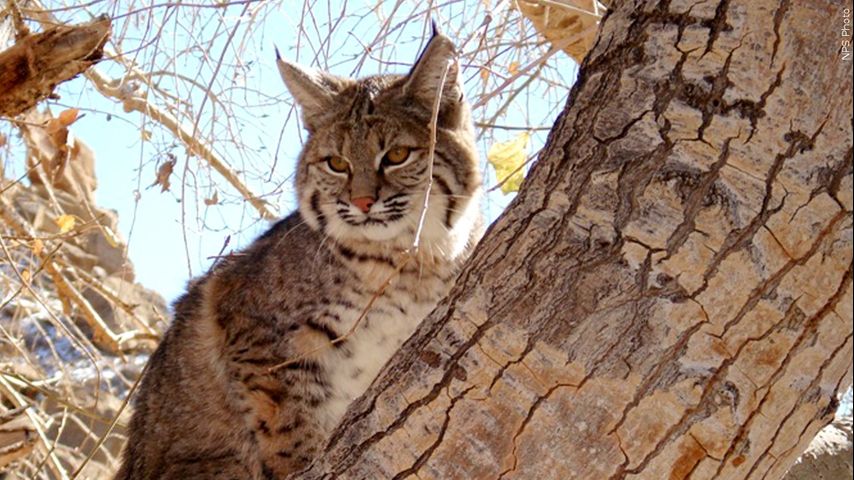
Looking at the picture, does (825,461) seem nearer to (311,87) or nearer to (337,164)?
(337,164)

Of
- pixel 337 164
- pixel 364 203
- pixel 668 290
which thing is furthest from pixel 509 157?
pixel 668 290

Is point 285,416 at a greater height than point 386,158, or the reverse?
point 386,158

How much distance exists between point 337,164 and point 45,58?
1224mm

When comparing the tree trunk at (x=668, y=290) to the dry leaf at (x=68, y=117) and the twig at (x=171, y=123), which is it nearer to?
the dry leaf at (x=68, y=117)

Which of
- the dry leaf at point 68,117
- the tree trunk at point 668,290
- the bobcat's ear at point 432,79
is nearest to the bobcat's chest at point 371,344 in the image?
the bobcat's ear at point 432,79

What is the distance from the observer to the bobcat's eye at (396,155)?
13.2 feet

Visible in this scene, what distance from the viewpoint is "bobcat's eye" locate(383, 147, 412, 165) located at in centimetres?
404

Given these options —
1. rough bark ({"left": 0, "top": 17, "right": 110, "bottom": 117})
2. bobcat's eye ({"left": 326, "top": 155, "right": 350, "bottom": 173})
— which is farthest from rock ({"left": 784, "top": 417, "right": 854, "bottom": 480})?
rough bark ({"left": 0, "top": 17, "right": 110, "bottom": 117})

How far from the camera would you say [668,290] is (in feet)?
6.08

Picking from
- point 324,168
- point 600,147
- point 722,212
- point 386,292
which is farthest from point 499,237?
point 324,168

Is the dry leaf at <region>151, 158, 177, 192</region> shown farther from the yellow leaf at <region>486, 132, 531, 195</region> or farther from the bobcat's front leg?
the yellow leaf at <region>486, 132, 531, 195</region>

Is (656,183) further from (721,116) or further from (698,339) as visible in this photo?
(698,339)

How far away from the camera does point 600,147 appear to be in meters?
2.03

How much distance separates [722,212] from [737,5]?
1.47 feet
